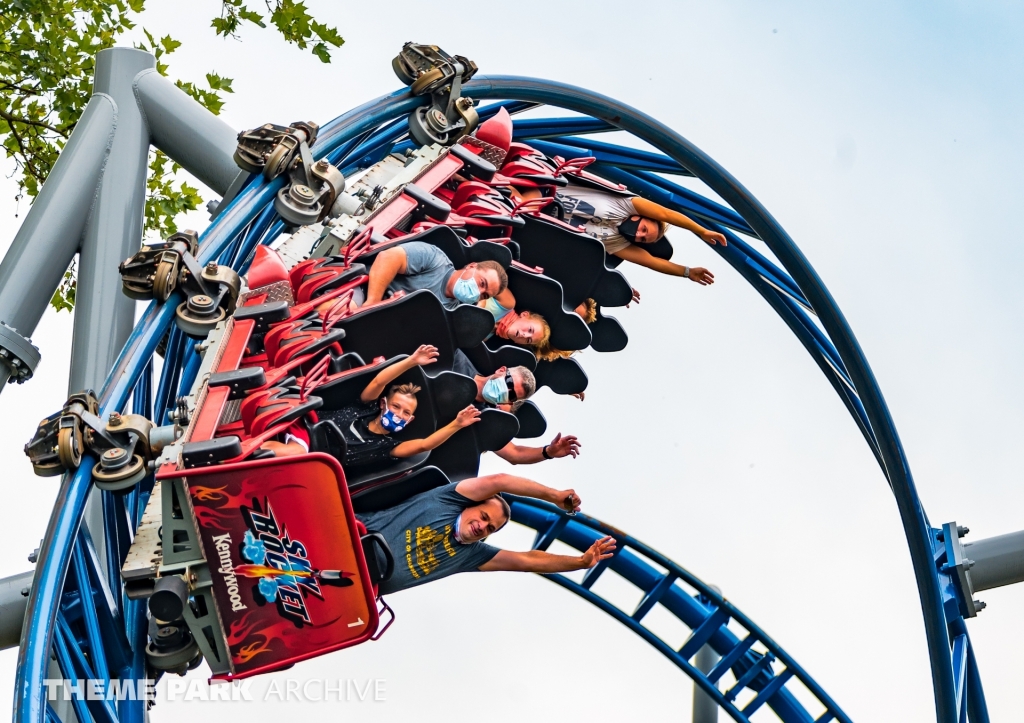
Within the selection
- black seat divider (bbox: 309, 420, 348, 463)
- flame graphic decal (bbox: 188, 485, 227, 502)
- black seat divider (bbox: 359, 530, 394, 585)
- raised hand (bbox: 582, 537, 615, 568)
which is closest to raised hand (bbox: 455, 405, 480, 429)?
black seat divider (bbox: 309, 420, 348, 463)

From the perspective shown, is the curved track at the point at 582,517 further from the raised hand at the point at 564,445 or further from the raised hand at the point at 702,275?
the raised hand at the point at 564,445

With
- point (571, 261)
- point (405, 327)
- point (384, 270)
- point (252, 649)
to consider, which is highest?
point (571, 261)

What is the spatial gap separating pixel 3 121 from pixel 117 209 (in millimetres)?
3546

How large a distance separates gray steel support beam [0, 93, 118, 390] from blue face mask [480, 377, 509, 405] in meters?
1.94

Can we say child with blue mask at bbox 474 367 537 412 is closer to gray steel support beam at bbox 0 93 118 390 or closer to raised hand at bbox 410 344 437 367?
raised hand at bbox 410 344 437 367

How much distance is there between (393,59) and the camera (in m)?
7.98

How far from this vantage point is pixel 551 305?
7.48 meters

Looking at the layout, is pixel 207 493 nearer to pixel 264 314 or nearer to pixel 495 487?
pixel 264 314

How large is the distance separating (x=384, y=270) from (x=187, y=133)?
182 cm

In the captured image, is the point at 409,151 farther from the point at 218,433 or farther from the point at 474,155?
the point at 218,433

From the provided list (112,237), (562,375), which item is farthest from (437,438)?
(112,237)

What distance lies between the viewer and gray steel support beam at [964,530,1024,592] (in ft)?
27.2

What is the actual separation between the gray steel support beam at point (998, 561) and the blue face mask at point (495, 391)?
9.77ft

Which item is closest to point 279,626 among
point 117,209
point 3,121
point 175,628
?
point 175,628
